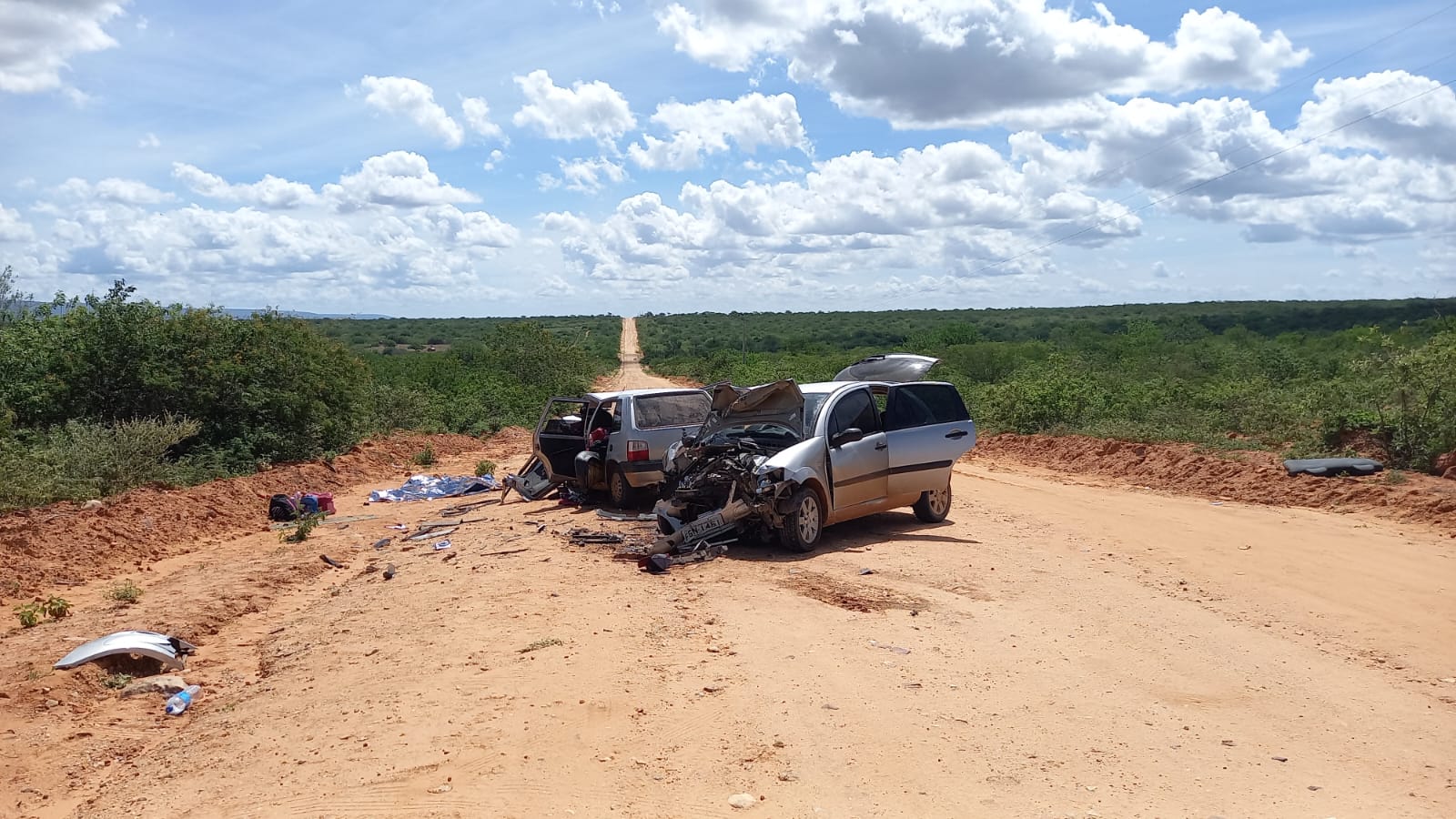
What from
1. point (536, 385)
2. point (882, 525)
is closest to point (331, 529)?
point (882, 525)

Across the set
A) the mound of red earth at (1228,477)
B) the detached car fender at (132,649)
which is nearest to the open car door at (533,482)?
the detached car fender at (132,649)

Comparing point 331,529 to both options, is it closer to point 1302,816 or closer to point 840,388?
point 840,388

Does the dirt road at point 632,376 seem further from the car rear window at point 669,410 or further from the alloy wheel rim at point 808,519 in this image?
the alloy wheel rim at point 808,519

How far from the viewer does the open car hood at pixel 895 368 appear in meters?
14.8

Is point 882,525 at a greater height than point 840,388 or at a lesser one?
lesser

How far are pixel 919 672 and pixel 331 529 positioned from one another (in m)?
11.1

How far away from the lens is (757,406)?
1171 cm

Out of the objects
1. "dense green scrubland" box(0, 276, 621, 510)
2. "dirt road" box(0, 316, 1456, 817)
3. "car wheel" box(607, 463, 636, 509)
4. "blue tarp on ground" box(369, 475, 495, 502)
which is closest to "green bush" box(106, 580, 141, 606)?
"dirt road" box(0, 316, 1456, 817)

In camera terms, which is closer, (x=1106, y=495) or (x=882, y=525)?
(x=882, y=525)

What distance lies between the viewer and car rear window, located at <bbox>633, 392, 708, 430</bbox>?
46.4 ft

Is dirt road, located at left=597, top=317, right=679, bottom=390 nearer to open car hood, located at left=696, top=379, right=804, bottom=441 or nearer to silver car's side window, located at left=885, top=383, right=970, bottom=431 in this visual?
silver car's side window, located at left=885, top=383, right=970, bottom=431

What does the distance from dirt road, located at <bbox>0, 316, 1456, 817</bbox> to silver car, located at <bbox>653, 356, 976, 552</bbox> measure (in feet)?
1.63

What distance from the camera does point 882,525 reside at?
42.3 ft

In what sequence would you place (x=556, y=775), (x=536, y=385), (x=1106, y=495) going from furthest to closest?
1. (x=536, y=385)
2. (x=1106, y=495)
3. (x=556, y=775)
